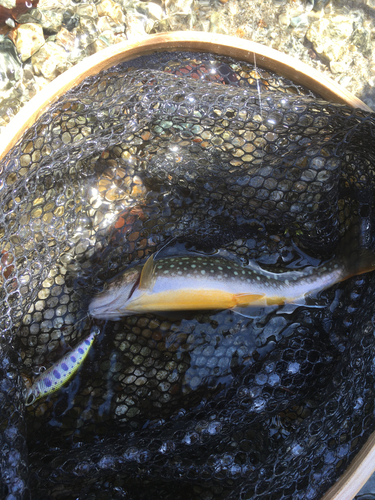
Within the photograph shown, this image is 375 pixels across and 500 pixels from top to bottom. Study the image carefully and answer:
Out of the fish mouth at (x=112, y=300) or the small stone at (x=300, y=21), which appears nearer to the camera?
the fish mouth at (x=112, y=300)

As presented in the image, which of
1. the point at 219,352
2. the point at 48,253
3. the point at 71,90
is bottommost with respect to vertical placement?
the point at 219,352

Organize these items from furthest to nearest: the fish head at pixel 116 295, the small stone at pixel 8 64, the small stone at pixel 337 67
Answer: the small stone at pixel 337 67
the small stone at pixel 8 64
the fish head at pixel 116 295

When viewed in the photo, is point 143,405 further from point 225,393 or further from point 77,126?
point 77,126

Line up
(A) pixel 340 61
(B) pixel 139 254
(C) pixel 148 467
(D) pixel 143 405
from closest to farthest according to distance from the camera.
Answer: (C) pixel 148 467 → (D) pixel 143 405 → (B) pixel 139 254 → (A) pixel 340 61

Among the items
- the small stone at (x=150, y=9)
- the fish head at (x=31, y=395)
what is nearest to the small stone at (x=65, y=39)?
the small stone at (x=150, y=9)

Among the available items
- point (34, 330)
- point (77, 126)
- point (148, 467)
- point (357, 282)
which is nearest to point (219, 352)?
point (148, 467)

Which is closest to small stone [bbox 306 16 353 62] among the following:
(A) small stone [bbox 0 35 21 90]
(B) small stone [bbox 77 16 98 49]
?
(B) small stone [bbox 77 16 98 49]

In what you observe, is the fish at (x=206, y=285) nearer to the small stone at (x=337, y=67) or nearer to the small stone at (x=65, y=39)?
the small stone at (x=337, y=67)
